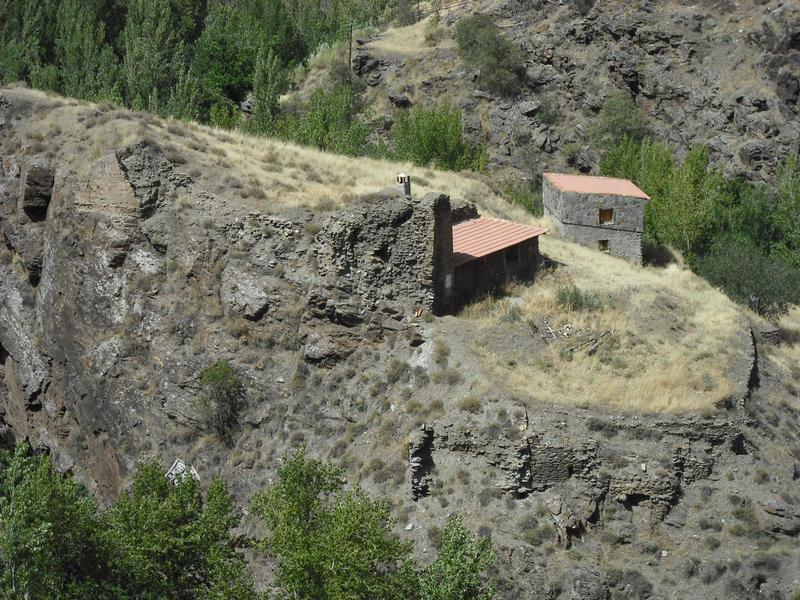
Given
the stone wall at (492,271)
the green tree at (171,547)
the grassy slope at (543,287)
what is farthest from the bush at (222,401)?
the stone wall at (492,271)

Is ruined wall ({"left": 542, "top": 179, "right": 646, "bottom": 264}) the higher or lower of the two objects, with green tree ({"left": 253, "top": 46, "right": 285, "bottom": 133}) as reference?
lower

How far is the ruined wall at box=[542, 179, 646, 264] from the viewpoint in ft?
153

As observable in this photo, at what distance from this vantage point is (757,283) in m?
46.6

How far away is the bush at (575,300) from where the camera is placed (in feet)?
119

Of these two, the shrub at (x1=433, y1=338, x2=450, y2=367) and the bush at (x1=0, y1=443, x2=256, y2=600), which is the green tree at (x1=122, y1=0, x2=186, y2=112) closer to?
the shrub at (x1=433, y1=338, x2=450, y2=367)

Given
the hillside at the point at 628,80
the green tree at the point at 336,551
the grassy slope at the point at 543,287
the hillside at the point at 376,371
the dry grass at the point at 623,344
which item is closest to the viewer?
the green tree at the point at 336,551

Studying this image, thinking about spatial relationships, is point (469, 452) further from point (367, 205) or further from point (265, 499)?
point (367, 205)

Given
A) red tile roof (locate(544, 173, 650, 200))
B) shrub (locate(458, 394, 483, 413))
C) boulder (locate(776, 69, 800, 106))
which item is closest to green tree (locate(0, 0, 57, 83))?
red tile roof (locate(544, 173, 650, 200))

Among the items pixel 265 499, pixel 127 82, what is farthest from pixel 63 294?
pixel 127 82

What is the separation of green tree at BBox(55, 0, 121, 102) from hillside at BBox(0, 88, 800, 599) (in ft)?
82.1

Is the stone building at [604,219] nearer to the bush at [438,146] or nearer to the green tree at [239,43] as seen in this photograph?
the bush at [438,146]

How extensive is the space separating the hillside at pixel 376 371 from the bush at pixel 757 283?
3.87 feet

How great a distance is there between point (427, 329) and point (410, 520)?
6.50 meters

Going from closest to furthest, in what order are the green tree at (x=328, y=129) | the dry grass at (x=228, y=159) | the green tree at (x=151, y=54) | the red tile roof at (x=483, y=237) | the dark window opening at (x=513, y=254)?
the red tile roof at (x=483, y=237)
the dry grass at (x=228, y=159)
the dark window opening at (x=513, y=254)
the green tree at (x=328, y=129)
the green tree at (x=151, y=54)
